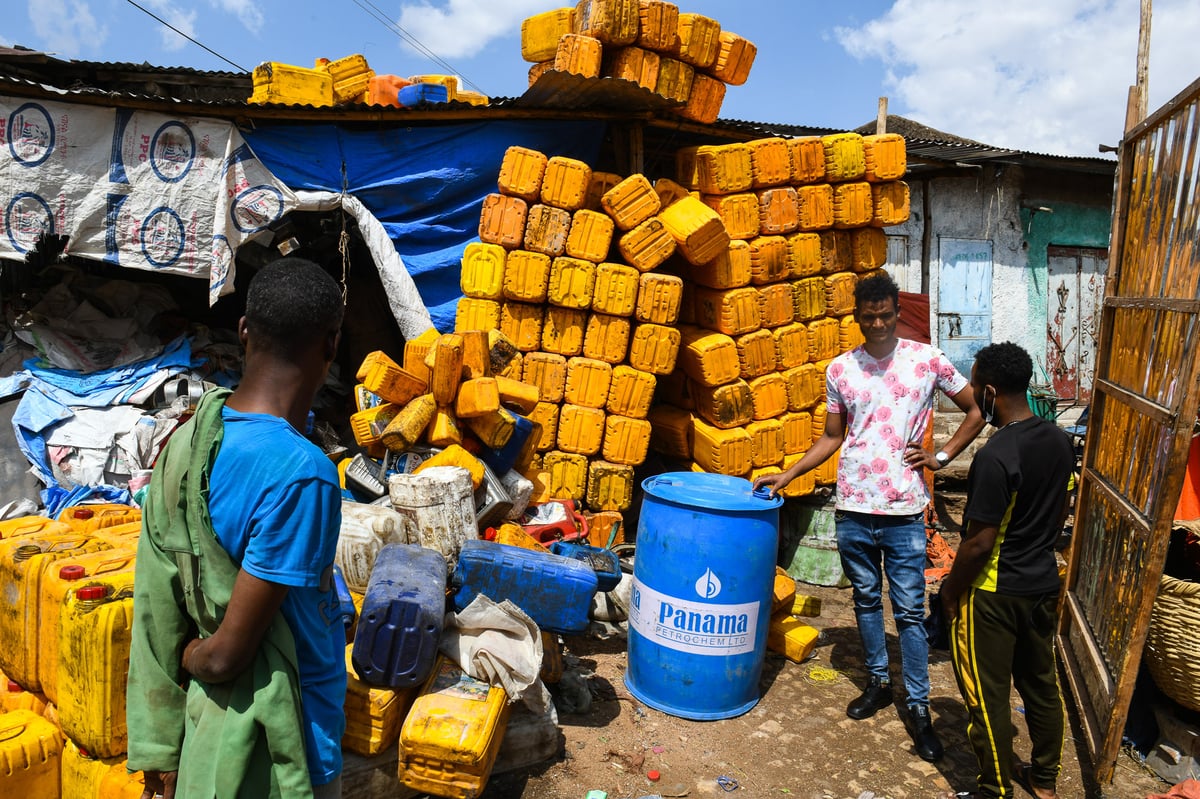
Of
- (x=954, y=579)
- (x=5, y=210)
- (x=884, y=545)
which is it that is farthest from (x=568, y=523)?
(x=5, y=210)

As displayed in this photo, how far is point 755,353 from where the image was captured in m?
6.55

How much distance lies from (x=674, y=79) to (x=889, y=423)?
13.2 feet

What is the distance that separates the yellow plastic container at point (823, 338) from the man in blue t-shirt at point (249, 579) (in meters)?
5.75

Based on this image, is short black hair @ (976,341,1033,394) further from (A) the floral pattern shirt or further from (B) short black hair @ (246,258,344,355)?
(B) short black hair @ (246,258,344,355)

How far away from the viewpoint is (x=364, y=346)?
8.21 metres

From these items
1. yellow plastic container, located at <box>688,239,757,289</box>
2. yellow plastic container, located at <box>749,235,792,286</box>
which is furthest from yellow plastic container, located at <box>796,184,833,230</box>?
yellow plastic container, located at <box>688,239,757,289</box>

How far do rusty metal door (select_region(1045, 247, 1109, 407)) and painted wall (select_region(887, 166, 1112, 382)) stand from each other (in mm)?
162

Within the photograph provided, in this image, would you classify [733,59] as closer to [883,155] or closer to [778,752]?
[883,155]

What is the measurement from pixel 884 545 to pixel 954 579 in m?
0.67

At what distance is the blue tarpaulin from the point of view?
261 inches

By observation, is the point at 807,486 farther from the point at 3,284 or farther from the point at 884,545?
the point at 3,284

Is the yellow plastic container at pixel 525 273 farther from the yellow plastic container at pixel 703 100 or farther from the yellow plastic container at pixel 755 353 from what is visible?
the yellow plastic container at pixel 703 100

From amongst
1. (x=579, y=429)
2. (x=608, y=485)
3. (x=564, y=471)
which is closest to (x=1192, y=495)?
(x=608, y=485)

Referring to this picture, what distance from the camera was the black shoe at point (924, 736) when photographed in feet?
12.3
